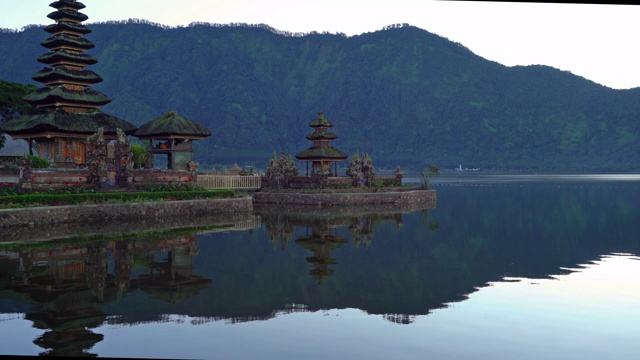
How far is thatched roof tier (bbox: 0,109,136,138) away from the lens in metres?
47.2

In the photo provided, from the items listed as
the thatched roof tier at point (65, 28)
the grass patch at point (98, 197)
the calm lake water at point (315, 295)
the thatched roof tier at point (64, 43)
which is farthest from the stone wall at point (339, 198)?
the thatched roof tier at point (65, 28)

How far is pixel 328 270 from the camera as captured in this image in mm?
19391

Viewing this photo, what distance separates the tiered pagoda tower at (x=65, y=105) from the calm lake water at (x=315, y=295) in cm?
2142

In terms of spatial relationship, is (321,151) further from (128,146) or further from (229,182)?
(128,146)

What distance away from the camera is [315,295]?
15.6m

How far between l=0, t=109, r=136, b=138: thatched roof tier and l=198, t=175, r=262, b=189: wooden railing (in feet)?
32.6

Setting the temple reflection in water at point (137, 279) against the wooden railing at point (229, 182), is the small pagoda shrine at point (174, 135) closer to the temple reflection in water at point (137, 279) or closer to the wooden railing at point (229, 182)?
the wooden railing at point (229, 182)

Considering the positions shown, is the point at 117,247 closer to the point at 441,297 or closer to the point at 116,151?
the point at 441,297

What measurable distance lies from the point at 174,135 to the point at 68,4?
57.7ft

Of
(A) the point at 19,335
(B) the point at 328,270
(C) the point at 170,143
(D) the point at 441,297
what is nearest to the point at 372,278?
(B) the point at 328,270

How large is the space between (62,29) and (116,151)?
67.1 feet

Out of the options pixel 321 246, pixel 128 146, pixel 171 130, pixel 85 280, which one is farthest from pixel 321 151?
pixel 85 280

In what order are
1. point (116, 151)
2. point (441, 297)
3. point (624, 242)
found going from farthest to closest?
point (116, 151) < point (624, 242) < point (441, 297)

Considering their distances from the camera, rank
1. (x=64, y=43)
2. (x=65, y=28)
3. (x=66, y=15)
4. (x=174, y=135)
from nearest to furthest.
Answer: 1. (x=174, y=135)
2. (x=64, y=43)
3. (x=65, y=28)
4. (x=66, y=15)
